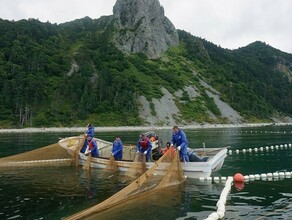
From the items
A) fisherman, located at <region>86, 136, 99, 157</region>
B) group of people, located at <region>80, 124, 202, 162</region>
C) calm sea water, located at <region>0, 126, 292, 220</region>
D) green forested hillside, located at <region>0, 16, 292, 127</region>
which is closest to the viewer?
calm sea water, located at <region>0, 126, 292, 220</region>

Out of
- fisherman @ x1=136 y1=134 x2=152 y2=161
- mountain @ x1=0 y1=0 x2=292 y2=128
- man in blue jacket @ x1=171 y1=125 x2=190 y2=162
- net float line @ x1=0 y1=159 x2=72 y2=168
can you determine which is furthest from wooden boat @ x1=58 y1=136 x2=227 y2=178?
mountain @ x1=0 y1=0 x2=292 y2=128

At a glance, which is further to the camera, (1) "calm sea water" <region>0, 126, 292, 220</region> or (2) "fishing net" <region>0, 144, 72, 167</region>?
(2) "fishing net" <region>0, 144, 72, 167</region>

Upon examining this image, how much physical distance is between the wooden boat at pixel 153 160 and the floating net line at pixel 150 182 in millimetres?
250

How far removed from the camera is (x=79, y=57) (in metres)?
Answer: 166

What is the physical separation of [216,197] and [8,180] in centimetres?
1438

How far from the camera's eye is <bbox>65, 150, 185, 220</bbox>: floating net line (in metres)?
15.4

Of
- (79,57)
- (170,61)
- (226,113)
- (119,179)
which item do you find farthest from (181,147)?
(170,61)

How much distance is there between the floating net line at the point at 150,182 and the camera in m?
15.4

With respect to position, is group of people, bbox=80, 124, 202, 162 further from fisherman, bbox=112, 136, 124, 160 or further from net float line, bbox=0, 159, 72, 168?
net float line, bbox=0, 159, 72, 168

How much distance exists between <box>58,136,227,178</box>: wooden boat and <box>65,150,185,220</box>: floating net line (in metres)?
0.25

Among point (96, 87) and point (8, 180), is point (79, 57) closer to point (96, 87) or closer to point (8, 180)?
point (96, 87)

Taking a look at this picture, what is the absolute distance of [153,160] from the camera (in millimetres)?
26594

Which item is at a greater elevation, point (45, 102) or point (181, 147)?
point (45, 102)

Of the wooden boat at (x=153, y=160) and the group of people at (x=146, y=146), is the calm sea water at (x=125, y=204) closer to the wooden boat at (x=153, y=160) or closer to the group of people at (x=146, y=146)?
the wooden boat at (x=153, y=160)
